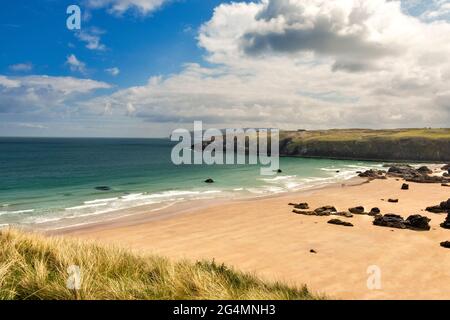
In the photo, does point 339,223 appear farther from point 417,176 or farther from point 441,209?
point 417,176

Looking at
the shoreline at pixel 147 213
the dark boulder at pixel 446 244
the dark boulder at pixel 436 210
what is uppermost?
the dark boulder at pixel 446 244

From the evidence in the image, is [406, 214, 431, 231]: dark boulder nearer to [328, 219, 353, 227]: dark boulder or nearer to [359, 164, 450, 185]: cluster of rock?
[328, 219, 353, 227]: dark boulder

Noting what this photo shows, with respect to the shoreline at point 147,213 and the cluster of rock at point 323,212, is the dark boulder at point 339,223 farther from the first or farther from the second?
the shoreline at point 147,213

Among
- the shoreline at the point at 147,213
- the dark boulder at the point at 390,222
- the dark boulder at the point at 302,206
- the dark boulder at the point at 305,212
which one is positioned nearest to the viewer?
the dark boulder at the point at 390,222

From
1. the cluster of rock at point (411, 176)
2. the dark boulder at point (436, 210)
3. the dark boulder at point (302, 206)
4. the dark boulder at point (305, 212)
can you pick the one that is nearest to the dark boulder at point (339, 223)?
the dark boulder at point (305, 212)

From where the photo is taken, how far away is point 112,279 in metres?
8.01

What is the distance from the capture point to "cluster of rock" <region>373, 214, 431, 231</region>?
996 inches

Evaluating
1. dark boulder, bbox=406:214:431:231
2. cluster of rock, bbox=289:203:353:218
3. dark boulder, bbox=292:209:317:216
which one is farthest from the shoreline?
dark boulder, bbox=406:214:431:231

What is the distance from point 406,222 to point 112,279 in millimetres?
25010

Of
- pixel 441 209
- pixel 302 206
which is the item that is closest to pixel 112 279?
pixel 302 206

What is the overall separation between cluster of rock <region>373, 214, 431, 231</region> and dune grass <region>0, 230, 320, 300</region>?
20926 mm

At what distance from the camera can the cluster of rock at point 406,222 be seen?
2529 cm

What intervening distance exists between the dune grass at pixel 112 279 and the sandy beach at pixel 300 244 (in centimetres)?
476

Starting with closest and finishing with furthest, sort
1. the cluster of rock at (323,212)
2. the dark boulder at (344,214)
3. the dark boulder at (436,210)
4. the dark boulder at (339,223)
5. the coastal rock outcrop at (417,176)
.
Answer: the dark boulder at (339,223), the dark boulder at (344,214), the cluster of rock at (323,212), the dark boulder at (436,210), the coastal rock outcrop at (417,176)
